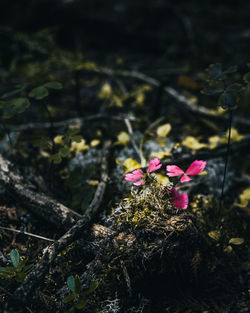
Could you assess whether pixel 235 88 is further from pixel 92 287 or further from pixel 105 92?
pixel 105 92

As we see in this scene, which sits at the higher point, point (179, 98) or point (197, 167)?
point (197, 167)

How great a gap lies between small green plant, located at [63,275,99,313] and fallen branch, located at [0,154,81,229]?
16.5 inches

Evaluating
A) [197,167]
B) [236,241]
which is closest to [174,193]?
[197,167]

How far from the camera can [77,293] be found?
147cm

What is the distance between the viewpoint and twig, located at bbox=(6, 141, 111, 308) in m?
1.39

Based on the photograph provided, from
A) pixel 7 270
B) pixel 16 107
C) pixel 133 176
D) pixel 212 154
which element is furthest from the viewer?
pixel 212 154

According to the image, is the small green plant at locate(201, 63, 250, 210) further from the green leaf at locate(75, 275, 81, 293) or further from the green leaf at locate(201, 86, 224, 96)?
the green leaf at locate(75, 275, 81, 293)

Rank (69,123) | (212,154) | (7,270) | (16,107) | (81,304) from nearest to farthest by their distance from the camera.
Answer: (81,304) → (7,270) → (16,107) → (212,154) → (69,123)

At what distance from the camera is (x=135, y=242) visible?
165cm

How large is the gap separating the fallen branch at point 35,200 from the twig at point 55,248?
0.09 metres

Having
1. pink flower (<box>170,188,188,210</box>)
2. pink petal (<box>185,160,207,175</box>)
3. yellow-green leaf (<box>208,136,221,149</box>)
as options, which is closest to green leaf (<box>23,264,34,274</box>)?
pink flower (<box>170,188,188,210</box>)

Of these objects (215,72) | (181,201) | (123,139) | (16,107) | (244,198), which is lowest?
(244,198)

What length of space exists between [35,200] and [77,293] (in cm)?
80

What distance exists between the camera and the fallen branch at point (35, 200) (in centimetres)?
186
